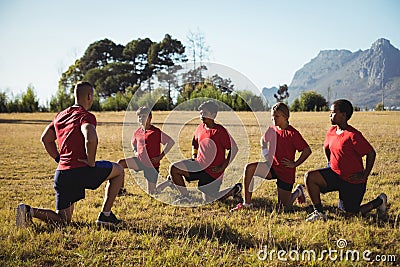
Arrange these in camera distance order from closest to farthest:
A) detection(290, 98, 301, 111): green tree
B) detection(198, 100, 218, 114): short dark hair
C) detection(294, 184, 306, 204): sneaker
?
detection(294, 184, 306, 204): sneaker
detection(198, 100, 218, 114): short dark hair
detection(290, 98, 301, 111): green tree

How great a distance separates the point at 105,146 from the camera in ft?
46.1

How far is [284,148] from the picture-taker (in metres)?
5.86

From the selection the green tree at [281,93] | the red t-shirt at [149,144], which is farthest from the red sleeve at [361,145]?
the green tree at [281,93]

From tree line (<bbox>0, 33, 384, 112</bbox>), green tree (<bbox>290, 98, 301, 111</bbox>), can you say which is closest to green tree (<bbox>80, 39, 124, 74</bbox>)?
tree line (<bbox>0, 33, 384, 112</bbox>)

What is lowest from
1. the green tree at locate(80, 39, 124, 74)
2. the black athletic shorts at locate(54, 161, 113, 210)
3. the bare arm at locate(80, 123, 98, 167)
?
the black athletic shorts at locate(54, 161, 113, 210)

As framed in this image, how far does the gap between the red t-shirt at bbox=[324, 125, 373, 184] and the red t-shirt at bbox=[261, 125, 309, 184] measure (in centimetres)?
54

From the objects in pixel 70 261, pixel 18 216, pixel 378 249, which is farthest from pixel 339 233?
pixel 18 216

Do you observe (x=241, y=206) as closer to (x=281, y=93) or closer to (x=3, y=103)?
(x=281, y=93)

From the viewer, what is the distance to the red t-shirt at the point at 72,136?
15.2ft

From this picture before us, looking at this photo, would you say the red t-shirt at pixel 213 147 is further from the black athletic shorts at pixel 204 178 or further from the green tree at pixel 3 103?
the green tree at pixel 3 103

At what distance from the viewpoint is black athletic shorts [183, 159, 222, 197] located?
253 inches

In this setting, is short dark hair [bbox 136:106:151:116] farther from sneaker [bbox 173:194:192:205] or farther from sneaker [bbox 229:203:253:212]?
sneaker [bbox 229:203:253:212]

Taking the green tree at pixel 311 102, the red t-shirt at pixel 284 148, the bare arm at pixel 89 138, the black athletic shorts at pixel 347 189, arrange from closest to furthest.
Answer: the bare arm at pixel 89 138 < the black athletic shorts at pixel 347 189 < the red t-shirt at pixel 284 148 < the green tree at pixel 311 102

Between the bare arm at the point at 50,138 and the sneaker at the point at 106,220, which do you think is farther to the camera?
the bare arm at the point at 50,138
